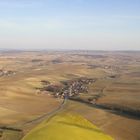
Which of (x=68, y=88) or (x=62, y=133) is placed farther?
(x=68, y=88)

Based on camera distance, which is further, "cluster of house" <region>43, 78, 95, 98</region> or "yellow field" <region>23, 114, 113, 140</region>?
"cluster of house" <region>43, 78, 95, 98</region>

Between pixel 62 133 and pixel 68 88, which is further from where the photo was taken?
pixel 68 88

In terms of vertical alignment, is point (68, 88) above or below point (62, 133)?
below

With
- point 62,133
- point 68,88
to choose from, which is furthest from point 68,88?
point 62,133

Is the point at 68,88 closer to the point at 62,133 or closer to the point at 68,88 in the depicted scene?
the point at 68,88

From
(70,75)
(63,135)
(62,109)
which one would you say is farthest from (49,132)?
(70,75)

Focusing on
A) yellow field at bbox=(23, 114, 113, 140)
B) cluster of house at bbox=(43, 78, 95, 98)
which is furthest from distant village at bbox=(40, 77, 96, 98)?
yellow field at bbox=(23, 114, 113, 140)

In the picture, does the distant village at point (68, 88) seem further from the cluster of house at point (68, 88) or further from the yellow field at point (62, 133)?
the yellow field at point (62, 133)

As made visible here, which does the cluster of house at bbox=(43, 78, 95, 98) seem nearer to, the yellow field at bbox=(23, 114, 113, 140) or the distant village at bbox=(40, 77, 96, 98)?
the distant village at bbox=(40, 77, 96, 98)

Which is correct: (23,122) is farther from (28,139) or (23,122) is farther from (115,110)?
(28,139)
